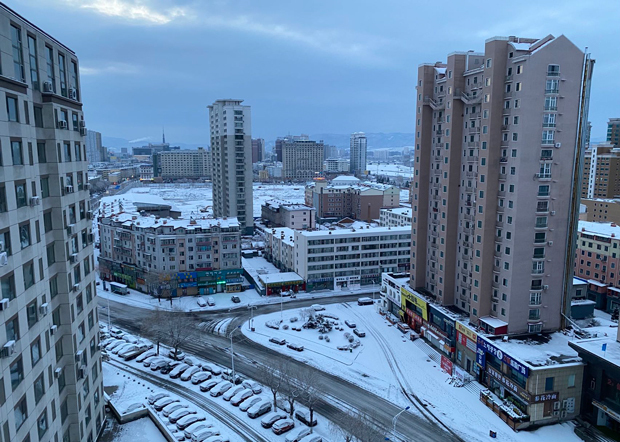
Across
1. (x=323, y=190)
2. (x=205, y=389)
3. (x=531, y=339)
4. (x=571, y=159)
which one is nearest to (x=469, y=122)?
(x=571, y=159)

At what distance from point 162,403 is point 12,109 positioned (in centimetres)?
3222

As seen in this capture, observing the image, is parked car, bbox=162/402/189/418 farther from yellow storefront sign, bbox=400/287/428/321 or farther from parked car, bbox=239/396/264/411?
yellow storefront sign, bbox=400/287/428/321

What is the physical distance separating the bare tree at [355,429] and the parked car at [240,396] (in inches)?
369

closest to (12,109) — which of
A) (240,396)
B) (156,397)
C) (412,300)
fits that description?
(156,397)

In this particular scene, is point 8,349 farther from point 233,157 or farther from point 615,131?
point 615,131

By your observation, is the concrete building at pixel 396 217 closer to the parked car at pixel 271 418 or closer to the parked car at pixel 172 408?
the parked car at pixel 271 418

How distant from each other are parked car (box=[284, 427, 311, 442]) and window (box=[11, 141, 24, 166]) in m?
29.8

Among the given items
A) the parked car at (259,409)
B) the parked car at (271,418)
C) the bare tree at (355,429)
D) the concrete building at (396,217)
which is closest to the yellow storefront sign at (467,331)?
the bare tree at (355,429)

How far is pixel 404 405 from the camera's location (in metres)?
42.3

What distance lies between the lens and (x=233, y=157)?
109625mm

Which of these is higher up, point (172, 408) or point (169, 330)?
point (169, 330)

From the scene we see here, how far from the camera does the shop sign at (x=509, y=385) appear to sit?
39312mm

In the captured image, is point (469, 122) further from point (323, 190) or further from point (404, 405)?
point (323, 190)

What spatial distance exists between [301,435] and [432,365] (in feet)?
67.6
